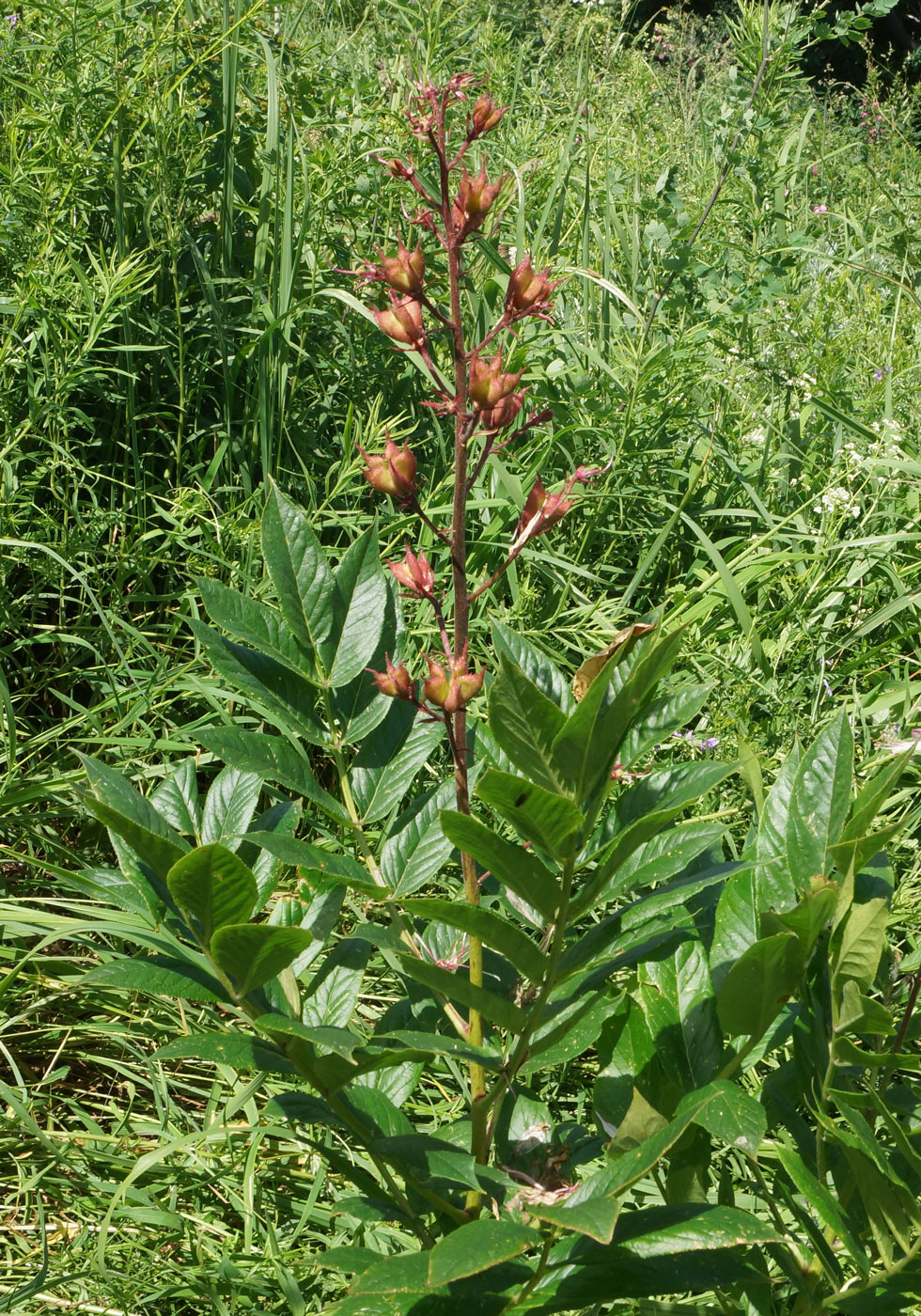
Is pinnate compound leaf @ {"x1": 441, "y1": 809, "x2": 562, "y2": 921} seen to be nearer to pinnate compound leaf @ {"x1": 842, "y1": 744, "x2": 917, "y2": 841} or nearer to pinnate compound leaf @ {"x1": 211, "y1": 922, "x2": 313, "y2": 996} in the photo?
pinnate compound leaf @ {"x1": 211, "y1": 922, "x2": 313, "y2": 996}

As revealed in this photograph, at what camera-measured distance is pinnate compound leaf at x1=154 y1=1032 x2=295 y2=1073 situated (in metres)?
0.82

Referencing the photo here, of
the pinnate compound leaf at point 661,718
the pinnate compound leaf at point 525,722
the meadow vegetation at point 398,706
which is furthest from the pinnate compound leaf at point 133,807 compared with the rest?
the pinnate compound leaf at point 661,718

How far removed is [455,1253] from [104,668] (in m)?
1.38

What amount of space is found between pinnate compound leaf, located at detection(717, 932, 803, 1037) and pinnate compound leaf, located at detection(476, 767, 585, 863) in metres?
0.16

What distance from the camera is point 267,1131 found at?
130cm

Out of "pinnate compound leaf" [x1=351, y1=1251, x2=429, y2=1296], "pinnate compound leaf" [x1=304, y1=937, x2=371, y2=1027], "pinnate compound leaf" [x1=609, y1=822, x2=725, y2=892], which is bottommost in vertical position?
"pinnate compound leaf" [x1=304, y1=937, x2=371, y2=1027]

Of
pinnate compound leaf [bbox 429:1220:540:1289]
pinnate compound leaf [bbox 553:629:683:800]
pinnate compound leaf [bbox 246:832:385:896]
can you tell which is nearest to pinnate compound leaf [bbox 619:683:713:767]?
pinnate compound leaf [bbox 553:629:683:800]

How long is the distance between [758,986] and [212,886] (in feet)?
1.25

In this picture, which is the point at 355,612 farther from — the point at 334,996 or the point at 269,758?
the point at 334,996

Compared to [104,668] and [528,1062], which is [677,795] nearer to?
[528,1062]

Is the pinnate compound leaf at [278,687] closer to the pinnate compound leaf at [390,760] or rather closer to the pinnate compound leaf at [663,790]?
the pinnate compound leaf at [390,760]

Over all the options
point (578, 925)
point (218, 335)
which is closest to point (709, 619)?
point (578, 925)

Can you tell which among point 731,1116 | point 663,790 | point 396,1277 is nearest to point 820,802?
point 663,790

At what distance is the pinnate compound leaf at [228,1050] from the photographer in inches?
32.2
